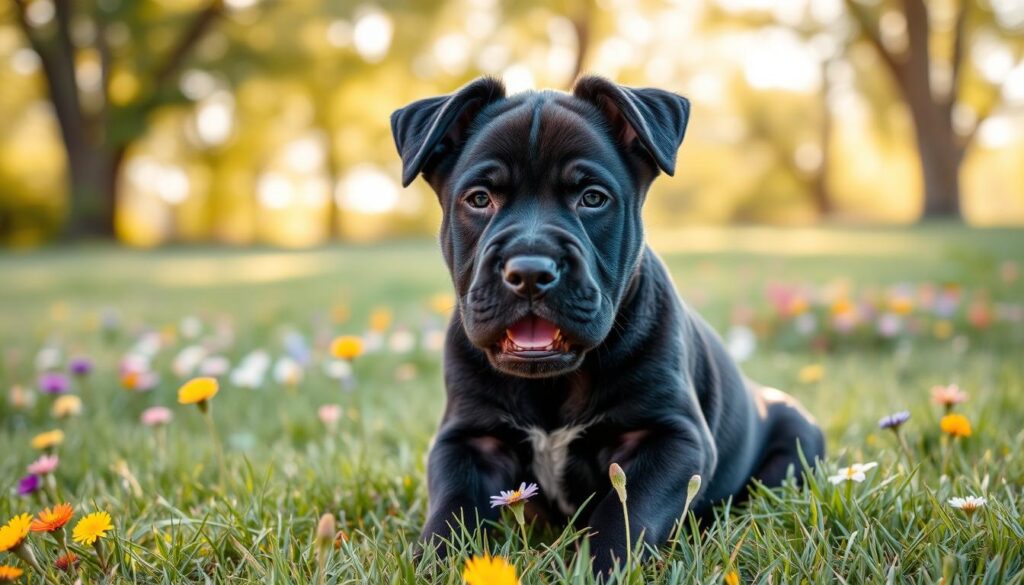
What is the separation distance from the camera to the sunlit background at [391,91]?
23031mm

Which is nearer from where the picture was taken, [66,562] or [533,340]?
[66,562]

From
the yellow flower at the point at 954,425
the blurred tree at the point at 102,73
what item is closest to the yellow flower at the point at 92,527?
the yellow flower at the point at 954,425

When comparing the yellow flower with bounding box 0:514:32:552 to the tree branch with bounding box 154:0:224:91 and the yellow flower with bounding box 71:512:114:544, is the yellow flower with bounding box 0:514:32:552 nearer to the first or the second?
the yellow flower with bounding box 71:512:114:544

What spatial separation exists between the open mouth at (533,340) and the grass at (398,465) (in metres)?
0.50

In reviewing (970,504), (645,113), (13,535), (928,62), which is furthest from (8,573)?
(928,62)

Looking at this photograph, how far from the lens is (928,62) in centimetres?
2042

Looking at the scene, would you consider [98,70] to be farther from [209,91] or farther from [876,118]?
[876,118]

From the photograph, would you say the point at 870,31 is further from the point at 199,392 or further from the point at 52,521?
the point at 52,521

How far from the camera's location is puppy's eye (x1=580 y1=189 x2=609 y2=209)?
2.62m

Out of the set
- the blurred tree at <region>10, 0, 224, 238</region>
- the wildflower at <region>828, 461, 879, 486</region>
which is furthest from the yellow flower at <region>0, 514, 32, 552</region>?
the blurred tree at <region>10, 0, 224, 238</region>

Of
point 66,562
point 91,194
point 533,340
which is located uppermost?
point 533,340

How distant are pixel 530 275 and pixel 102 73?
27460mm

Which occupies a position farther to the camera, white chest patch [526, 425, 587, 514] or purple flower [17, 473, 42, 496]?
purple flower [17, 473, 42, 496]

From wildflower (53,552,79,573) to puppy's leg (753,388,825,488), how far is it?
2.14 m
